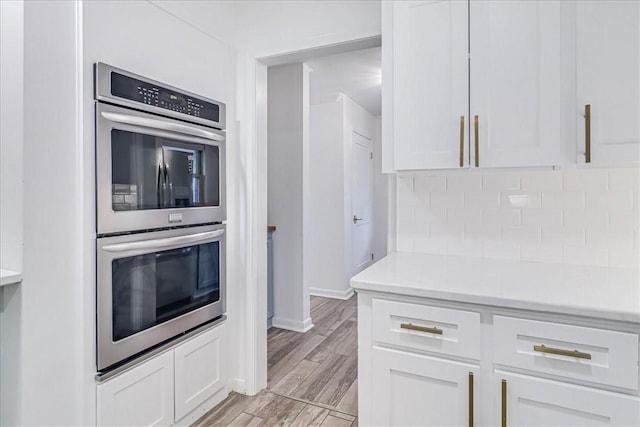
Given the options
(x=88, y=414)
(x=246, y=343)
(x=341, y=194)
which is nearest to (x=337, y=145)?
(x=341, y=194)

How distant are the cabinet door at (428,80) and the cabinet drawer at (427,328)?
0.60 metres

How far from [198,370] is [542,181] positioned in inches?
75.4

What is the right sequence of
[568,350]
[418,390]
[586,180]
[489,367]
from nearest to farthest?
[568,350] → [489,367] → [418,390] → [586,180]

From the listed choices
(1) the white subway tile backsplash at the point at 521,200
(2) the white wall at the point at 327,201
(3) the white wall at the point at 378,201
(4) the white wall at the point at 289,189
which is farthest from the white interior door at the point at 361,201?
(1) the white subway tile backsplash at the point at 521,200

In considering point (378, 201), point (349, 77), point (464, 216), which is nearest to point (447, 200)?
point (464, 216)

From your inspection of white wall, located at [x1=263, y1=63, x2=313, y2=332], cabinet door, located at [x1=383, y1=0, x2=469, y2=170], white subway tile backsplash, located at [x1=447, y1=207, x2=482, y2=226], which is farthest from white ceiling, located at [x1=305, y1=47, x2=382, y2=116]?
white subway tile backsplash, located at [x1=447, y1=207, x2=482, y2=226]

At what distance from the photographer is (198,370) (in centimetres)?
190

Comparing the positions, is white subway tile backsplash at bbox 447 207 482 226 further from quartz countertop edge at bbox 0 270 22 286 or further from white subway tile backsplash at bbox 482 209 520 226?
quartz countertop edge at bbox 0 270 22 286

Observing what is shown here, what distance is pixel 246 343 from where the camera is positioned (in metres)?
2.21

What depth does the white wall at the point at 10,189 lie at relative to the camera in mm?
1232

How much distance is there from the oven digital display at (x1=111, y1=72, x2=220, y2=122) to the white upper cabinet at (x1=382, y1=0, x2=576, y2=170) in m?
0.93

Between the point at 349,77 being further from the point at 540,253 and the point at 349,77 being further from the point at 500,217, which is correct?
the point at 540,253

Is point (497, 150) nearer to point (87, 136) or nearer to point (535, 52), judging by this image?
point (535, 52)

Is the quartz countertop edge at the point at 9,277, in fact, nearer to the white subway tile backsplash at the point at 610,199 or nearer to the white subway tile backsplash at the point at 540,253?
the white subway tile backsplash at the point at 540,253
